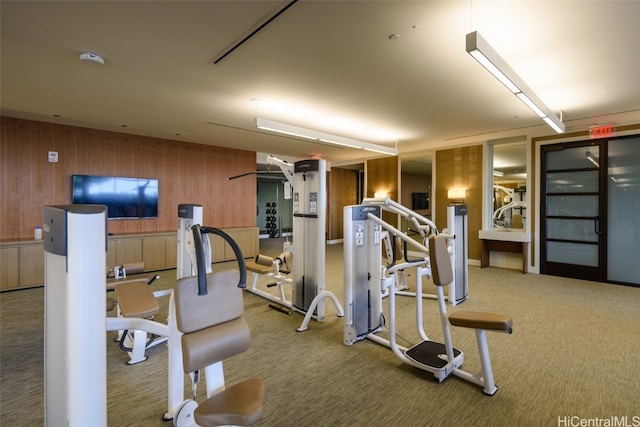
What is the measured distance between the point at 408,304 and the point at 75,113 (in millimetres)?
5948

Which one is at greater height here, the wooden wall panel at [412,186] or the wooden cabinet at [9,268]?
the wooden wall panel at [412,186]

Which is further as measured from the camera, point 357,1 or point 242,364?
point 242,364

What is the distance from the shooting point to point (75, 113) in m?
4.98

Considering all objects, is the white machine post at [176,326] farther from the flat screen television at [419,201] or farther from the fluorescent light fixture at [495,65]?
the flat screen television at [419,201]

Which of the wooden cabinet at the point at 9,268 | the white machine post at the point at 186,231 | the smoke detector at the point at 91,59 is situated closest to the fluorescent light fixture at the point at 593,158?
the white machine post at the point at 186,231

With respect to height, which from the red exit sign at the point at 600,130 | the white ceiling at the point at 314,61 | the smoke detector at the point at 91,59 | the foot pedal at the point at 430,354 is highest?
the white ceiling at the point at 314,61

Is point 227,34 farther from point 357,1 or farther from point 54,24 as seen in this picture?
point 54,24

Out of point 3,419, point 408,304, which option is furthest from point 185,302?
point 408,304

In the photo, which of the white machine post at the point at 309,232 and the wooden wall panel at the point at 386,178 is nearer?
the white machine post at the point at 309,232

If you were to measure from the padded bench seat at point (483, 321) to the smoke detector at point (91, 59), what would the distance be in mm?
3963

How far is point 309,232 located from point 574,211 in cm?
531

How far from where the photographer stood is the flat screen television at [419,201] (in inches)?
469

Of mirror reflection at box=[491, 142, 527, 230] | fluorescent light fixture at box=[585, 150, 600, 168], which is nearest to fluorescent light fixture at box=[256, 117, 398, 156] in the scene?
mirror reflection at box=[491, 142, 527, 230]

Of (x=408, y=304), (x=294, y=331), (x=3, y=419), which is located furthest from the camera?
(x=408, y=304)
